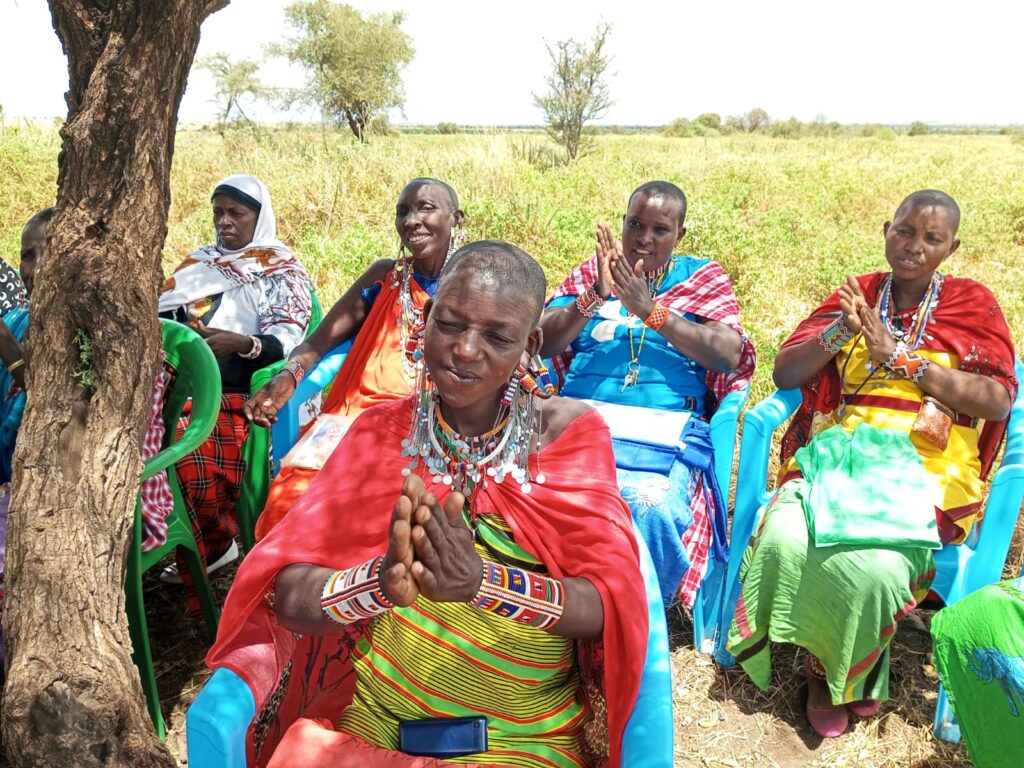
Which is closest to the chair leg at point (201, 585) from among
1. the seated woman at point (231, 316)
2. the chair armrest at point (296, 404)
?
the seated woman at point (231, 316)

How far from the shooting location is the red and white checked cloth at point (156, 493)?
111 inches

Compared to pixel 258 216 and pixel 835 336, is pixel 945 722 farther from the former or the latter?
pixel 258 216

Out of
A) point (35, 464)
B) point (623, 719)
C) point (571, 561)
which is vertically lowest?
point (623, 719)

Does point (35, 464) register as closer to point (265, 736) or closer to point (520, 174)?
point (265, 736)

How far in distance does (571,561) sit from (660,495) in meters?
1.12

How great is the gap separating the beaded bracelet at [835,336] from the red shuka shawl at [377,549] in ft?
5.06

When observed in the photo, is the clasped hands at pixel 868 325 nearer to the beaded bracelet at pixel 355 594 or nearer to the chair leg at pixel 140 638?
the beaded bracelet at pixel 355 594

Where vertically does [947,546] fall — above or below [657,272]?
Result: below

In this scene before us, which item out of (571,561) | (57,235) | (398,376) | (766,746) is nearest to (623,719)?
(571,561)

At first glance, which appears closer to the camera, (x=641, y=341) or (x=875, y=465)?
(x=875, y=465)

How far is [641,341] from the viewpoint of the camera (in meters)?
3.72

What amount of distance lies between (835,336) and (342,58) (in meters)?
22.1

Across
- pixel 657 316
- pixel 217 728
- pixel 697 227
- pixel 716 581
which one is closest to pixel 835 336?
pixel 657 316

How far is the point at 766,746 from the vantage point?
290cm
